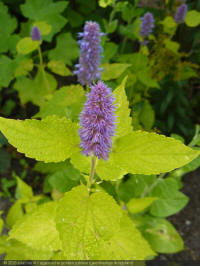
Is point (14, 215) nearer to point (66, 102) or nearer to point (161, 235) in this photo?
point (66, 102)

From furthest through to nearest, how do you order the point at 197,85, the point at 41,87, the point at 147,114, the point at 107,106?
the point at 197,85, the point at 41,87, the point at 147,114, the point at 107,106

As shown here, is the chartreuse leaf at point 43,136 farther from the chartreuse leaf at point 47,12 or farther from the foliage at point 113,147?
the chartreuse leaf at point 47,12

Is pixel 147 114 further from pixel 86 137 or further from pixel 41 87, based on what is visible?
pixel 86 137

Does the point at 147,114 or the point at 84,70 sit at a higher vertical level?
the point at 84,70

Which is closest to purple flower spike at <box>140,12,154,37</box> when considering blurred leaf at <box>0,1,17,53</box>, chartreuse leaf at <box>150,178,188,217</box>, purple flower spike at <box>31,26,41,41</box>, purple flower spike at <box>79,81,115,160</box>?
purple flower spike at <box>31,26,41,41</box>

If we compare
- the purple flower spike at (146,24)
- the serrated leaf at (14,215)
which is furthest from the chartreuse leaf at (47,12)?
the serrated leaf at (14,215)

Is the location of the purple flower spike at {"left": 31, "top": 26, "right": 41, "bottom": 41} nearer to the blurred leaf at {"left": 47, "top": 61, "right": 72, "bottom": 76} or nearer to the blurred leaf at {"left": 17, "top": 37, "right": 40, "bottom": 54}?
the blurred leaf at {"left": 17, "top": 37, "right": 40, "bottom": 54}

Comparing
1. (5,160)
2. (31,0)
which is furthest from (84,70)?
(5,160)
